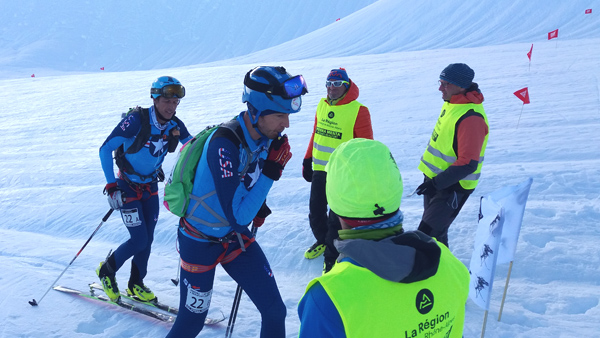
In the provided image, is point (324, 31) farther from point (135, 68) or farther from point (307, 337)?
point (307, 337)

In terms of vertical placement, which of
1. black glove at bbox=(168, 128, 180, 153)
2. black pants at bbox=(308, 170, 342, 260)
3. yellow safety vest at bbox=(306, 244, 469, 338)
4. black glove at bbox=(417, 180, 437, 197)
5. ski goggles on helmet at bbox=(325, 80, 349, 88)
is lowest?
black pants at bbox=(308, 170, 342, 260)

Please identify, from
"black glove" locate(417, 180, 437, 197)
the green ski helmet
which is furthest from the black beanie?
the green ski helmet

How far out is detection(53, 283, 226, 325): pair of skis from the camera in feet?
12.7

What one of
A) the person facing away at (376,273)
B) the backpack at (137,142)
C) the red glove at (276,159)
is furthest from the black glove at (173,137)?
the person facing away at (376,273)

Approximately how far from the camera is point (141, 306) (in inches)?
159

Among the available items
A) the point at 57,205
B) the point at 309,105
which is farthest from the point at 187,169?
the point at 309,105

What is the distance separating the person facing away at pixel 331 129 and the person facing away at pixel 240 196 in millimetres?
1440

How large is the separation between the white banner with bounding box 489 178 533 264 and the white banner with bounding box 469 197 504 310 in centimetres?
8

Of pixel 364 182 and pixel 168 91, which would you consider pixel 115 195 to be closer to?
pixel 168 91

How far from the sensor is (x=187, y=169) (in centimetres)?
268

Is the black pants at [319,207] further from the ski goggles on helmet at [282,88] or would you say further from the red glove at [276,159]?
the ski goggles on helmet at [282,88]

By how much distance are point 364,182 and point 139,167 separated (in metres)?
2.93

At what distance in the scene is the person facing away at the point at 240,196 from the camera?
2.56 metres

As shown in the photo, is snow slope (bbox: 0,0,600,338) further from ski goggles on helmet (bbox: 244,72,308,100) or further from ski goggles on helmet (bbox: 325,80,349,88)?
ski goggles on helmet (bbox: 244,72,308,100)
